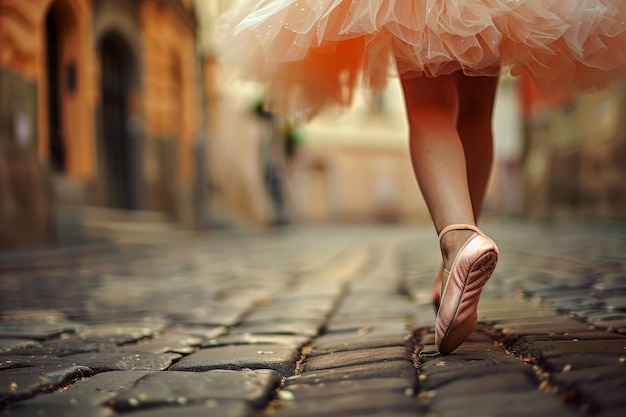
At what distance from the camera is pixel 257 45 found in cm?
212

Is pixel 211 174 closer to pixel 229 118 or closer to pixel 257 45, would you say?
pixel 229 118

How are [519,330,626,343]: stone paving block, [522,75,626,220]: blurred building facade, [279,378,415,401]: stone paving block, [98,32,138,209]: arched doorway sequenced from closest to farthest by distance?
[279,378,415,401]: stone paving block
[519,330,626,343]: stone paving block
[98,32,138,209]: arched doorway
[522,75,626,220]: blurred building facade

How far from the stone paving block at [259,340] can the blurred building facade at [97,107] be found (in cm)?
472

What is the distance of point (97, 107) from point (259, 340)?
790 cm

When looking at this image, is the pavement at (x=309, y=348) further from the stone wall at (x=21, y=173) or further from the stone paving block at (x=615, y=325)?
the stone wall at (x=21, y=173)

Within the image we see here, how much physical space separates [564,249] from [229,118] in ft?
34.4

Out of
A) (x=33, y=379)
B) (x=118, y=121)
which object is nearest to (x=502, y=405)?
(x=33, y=379)

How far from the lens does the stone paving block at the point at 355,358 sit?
1670 millimetres

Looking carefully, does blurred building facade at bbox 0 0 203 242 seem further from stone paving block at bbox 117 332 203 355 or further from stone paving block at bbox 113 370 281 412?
stone paving block at bbox 113 370 281 412

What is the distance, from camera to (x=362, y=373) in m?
1.53

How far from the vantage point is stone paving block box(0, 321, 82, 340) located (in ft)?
7.52

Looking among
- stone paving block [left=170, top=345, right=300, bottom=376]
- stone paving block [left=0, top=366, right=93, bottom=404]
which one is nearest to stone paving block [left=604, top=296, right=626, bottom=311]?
stone paving block [left=170, top=345, right=300, bottom=376]

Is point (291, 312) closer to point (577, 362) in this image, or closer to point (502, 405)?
point (577, 362)

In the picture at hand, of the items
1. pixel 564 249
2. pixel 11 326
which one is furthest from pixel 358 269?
pixel 11 326
